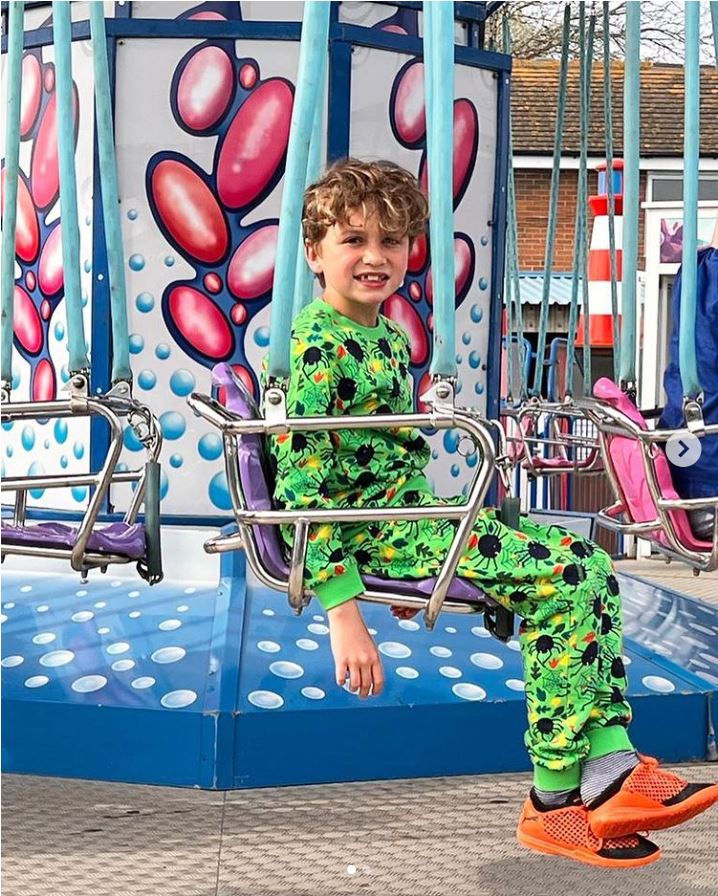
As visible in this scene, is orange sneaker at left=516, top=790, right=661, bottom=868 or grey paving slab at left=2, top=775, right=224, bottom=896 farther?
grey paving slab at left=2, top=775, right=224, bottom=896

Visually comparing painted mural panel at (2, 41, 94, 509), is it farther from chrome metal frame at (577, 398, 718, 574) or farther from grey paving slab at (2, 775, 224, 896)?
chrome metal frame at (577, 398, 718, 574)

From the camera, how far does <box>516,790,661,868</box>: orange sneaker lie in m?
2.52

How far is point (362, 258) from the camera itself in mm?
2672

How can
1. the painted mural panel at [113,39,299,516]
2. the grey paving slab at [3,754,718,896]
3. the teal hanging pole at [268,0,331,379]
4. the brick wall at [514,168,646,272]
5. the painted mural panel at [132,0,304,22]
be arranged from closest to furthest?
the teal hanging pole at [268,0,331,379] → the grey paving slab at [3,754,718,896] → the painted mural panel at [113,39,299,516] → the painted mural panel at [132,0,304,22] → the brick wall at [514,168,646,272]

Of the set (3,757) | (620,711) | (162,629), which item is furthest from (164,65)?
(620,711)

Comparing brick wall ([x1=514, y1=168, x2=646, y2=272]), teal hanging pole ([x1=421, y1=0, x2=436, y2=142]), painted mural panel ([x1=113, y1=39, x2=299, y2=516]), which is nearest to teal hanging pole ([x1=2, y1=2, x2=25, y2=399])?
teal hanging pole ([x1=421, y1=0, x2=436, y2=142])

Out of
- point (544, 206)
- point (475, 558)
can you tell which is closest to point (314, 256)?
point (475, 558)

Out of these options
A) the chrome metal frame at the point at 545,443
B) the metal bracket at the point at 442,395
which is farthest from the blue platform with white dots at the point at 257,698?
the metal bracket at the point at 442,395

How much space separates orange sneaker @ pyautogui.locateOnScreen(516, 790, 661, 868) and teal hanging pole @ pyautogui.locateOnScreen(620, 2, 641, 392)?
1.33 meters

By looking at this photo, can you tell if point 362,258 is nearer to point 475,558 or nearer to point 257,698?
point 475,558

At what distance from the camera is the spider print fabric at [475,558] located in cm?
257

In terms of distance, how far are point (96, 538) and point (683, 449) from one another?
48.9 inches

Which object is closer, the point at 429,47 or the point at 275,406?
the point at 275,406

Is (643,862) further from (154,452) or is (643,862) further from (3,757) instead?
(3,757)
